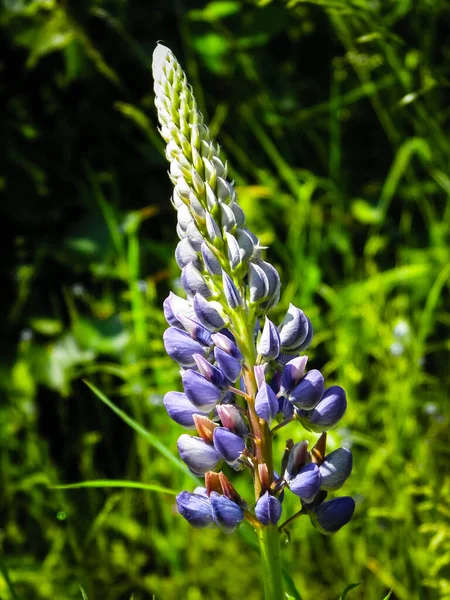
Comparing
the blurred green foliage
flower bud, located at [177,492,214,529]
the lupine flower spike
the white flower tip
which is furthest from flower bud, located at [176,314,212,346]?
the blurred green foliage

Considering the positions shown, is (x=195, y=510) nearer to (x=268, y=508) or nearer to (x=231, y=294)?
(x=268, y=508)

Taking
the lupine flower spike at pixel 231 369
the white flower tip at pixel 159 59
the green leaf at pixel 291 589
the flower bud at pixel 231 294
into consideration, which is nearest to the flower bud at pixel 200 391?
the lupine flower spike at pixel 231 369

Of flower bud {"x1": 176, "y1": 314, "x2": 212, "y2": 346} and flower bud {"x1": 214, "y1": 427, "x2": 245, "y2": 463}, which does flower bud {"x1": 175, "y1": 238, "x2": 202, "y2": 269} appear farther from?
flower bud {"x1": 214, "y1": 427, "x2": 245, "y2": 463}

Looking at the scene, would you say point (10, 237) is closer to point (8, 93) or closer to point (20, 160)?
point (20, 160)

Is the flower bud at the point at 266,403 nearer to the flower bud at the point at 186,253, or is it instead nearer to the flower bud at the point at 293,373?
the flower bud at the point at 293,373

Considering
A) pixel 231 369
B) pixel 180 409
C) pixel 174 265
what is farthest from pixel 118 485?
pixel 174 265

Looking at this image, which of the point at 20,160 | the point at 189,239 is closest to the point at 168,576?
the point at 20,160
